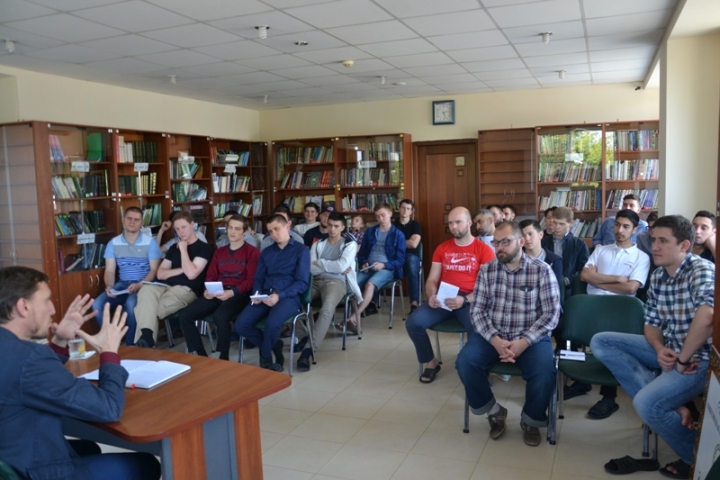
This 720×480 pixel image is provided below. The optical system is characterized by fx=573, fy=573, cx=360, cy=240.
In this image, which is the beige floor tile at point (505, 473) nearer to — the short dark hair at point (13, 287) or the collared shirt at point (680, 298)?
the collared shirt at point (680, 298)

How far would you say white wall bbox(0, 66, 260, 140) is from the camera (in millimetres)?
5977

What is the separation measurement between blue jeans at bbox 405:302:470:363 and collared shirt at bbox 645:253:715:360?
60.6 inches

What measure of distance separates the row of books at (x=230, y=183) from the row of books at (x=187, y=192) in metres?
0.33

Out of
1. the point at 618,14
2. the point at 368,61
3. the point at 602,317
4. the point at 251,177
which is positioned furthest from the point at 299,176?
the point at 602,317

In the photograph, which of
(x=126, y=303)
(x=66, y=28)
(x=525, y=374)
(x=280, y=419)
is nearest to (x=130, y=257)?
(x=126, y=303)

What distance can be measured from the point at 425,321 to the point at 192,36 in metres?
3.11

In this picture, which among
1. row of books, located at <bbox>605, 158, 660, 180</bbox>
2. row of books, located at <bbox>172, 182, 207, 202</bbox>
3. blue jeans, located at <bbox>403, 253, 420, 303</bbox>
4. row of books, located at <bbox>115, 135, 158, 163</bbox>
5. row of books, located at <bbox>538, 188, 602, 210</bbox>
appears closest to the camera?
row of books, located at <bbox>115, 135, 158, 163</bbox>

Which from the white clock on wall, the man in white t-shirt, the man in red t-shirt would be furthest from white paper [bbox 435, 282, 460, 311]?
the white clock on wall

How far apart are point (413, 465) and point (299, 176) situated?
642 cm

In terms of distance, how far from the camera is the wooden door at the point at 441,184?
8625 mm

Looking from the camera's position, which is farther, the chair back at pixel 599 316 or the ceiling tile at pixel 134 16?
the ceiling tile at pixel 134 16

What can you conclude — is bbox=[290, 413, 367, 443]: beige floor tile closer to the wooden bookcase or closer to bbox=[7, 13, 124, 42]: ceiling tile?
bbox=[7, 13, 124, 42]: ceiling tile

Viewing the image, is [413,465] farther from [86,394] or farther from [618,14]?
[618,14]


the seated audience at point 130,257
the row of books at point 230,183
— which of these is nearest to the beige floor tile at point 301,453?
the seated audience at point 130,257
